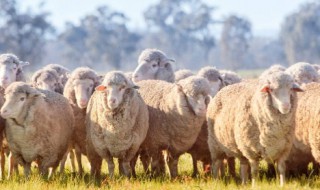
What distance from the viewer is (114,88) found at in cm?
727

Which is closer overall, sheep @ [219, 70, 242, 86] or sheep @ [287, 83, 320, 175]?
sheep @ [287, 83, 320, 175]

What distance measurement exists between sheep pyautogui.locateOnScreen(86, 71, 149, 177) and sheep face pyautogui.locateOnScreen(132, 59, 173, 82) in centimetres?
273

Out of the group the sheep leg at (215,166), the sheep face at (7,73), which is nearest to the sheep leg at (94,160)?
the sheep leg at (215,166)

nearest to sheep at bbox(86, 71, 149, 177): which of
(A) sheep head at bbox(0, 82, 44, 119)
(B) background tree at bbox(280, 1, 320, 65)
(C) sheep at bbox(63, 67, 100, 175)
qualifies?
(C) sheep at bbox(63, 67, 100, 175)

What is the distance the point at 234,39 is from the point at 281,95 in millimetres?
60825

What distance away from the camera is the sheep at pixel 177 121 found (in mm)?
7674

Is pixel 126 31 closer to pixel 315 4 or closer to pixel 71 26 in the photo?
pixel 71 26

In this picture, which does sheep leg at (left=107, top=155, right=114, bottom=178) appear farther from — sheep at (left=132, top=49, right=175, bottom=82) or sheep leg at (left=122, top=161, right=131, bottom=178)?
sheep at (left=132, top=49, right=175, bottom=82)

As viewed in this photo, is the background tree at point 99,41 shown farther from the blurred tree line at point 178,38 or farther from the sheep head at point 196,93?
the sheep head at point 196,93

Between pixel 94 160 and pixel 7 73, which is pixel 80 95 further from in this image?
pixel 7 73

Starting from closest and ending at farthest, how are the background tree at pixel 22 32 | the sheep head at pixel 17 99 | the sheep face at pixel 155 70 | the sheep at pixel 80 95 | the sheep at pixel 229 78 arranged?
the sheep head at pixel 17 99 → the sheep at pixel 80 95 → the sheep at pixel 229 78 → the sheep face at pixel 155 70 → the background tree at pixel 22 32

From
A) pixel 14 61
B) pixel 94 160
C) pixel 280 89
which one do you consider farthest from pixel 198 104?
pixel 14 61

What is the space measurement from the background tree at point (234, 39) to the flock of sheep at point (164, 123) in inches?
2259

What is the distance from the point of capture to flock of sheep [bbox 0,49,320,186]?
6.65 metres
